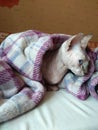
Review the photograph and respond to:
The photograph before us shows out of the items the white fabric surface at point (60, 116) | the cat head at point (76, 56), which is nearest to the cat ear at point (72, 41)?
the cat head at point (76, 56)

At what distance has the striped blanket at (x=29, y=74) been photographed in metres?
0.69

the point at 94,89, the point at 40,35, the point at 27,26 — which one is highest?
the point at 40,35

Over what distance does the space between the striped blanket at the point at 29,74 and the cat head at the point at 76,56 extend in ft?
0.11

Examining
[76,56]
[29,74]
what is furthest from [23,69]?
[76,56]

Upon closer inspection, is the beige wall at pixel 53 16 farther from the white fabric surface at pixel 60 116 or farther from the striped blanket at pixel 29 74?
the white fabric surface at pixel 60 116

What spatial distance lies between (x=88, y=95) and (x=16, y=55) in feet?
0.91

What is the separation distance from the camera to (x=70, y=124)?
624 millimetres

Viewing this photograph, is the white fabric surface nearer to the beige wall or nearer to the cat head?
the cat head

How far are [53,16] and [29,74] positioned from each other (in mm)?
1446

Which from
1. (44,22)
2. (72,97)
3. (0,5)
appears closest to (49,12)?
(44,22)

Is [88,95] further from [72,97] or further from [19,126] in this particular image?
[19,126]

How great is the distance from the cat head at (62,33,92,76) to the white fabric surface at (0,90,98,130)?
0.10 meters

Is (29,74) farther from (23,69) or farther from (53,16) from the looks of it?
(53,16)

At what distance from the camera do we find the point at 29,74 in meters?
0.75
